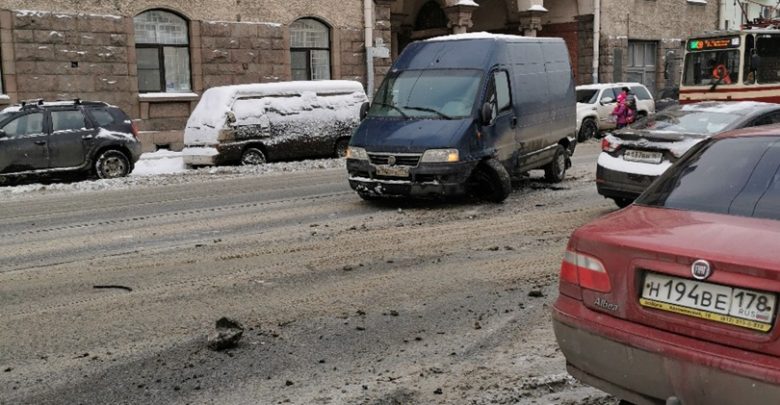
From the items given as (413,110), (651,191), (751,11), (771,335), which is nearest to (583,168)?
(413,110)

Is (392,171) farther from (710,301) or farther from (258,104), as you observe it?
(258,104)

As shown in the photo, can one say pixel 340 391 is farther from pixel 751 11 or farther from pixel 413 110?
pixel 751 11

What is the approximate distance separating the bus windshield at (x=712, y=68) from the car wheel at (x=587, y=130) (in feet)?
11.2

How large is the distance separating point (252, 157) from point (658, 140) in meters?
10.5

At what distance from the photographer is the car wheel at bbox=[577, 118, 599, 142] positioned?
23469 mm

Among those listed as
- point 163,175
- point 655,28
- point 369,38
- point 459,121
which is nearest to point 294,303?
point 459,121

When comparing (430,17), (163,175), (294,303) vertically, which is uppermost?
(430,17)

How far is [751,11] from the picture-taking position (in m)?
41.1

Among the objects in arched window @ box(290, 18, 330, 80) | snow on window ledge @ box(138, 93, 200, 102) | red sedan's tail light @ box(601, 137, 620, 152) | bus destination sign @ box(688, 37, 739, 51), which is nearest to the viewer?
red sedan's tail light @ box(601, 137, 620, 152)

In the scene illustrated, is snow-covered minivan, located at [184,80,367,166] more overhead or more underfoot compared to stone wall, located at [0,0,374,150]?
more underfoot

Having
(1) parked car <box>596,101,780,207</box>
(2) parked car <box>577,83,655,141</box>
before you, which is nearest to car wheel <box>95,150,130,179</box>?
(1) parked car <box>596,101,780,207</box>

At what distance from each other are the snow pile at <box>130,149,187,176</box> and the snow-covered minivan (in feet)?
2.09

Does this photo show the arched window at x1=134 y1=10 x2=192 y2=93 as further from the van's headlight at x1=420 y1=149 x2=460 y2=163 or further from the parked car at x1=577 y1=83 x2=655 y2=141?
the van's headlight at x1=420 y1=149 x2=460 y2=163

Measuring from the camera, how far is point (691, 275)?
3.13m
